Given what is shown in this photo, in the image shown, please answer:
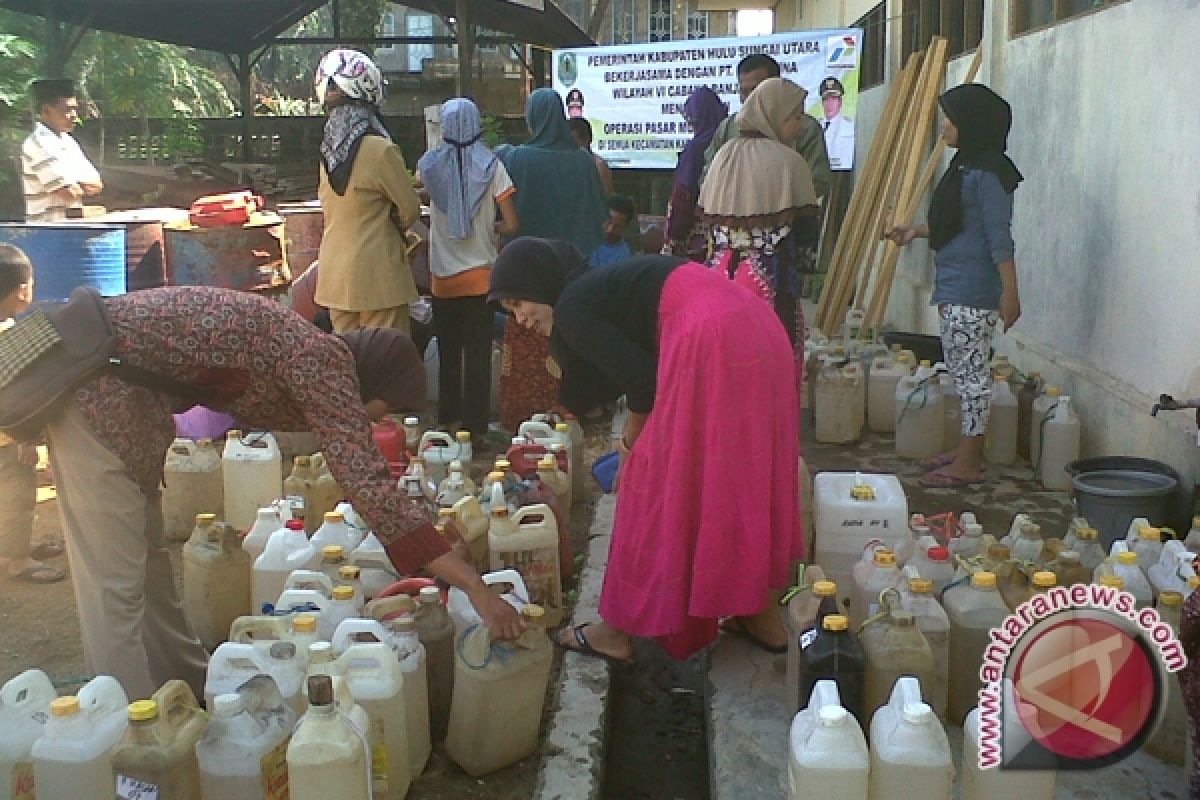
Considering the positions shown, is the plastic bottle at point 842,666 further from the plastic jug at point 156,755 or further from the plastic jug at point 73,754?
the plastic jug at point 73,754

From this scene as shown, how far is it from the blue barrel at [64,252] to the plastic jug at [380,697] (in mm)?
5047

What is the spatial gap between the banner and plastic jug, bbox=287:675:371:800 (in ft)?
29.1

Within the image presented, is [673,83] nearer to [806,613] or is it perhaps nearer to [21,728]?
[806,613]

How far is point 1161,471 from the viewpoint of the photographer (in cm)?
478

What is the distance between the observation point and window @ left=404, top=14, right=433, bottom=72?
30.5 meters

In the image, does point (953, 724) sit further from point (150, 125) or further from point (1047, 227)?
point (150, 125)

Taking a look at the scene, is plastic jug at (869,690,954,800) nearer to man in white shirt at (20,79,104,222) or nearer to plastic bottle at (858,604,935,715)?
plastic bottle at (858,604,935,715)

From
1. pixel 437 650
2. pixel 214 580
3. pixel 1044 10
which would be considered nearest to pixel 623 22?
pixel 1044 10

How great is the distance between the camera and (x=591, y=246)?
6.88m

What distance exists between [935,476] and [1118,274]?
49.7 inches

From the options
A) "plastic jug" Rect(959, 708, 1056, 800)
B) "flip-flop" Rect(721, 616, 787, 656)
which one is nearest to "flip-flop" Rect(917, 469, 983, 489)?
"flip-flop" Rect(721, 616, 787, 656)

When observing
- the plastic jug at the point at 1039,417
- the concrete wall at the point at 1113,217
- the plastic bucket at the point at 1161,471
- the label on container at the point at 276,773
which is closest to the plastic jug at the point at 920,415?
the plastic jug at the point at 1039,417

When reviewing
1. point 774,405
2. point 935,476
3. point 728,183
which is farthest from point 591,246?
point 774,405

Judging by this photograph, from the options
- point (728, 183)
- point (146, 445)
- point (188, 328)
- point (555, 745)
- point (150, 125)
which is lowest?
point (555, 745)
